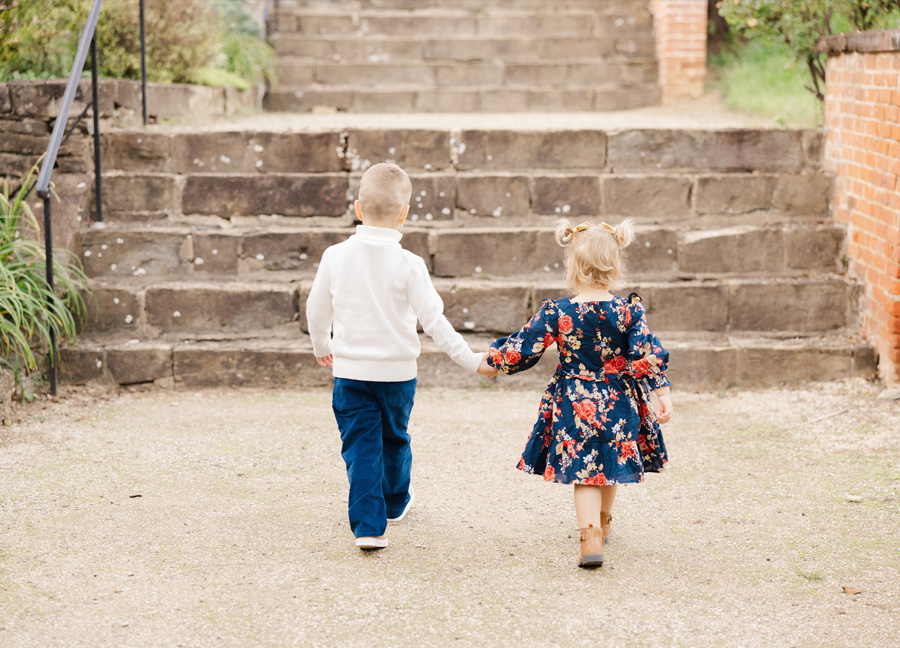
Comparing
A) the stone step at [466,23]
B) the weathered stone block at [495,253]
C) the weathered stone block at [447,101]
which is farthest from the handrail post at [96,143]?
the stone step at [466,23]

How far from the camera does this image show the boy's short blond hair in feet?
9.72

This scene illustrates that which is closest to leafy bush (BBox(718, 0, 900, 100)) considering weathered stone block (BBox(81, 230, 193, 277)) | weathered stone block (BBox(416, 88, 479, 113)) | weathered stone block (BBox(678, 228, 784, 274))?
weathered stone block (BBox(678, 228, 784, 274))

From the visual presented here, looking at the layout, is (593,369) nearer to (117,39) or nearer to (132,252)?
(132,252)

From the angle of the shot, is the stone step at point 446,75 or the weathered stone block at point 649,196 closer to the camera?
the weathered stone block at point 649,196

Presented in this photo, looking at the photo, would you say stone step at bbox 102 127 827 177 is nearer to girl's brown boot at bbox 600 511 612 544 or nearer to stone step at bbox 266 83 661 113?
stone step at bbox 266 83 661 113

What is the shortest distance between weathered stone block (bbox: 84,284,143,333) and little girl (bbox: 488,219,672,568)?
2869 mm

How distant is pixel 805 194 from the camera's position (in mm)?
5613

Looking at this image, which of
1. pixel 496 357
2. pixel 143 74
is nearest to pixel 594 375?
pixel 496 357

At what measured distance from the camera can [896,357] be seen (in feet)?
15.7

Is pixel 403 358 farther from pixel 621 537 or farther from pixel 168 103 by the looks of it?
pixel 168 103

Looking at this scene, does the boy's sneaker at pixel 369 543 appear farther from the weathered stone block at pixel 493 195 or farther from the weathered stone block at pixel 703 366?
the weathered stone block at pixel 493 195

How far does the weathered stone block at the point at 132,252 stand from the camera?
5.41m

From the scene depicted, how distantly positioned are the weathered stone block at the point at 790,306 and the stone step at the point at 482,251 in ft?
0.74

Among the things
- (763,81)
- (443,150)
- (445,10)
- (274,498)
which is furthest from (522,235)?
(445,10)
